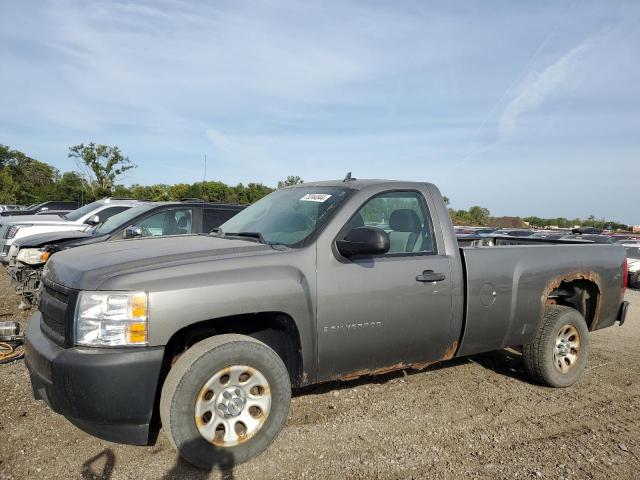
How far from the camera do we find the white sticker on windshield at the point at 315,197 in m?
3.92

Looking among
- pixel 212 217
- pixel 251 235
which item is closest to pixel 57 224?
pixel 212 217

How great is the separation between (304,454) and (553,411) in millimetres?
2247

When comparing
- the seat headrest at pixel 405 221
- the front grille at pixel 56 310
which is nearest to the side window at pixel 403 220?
the seat headrest at pixel 405 221

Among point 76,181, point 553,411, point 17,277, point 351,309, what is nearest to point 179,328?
point 351,309

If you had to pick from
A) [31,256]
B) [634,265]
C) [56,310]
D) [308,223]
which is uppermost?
[308,223]

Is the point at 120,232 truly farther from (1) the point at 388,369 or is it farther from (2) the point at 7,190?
(2) the point at 7,190

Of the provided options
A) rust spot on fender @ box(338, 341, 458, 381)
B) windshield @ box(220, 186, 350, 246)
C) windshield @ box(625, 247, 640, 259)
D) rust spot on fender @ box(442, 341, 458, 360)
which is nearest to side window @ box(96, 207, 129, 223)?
windshield @ box(220, 186, 350, 246)

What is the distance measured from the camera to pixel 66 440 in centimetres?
327

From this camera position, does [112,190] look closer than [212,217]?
No

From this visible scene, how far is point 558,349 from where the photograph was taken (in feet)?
15.4

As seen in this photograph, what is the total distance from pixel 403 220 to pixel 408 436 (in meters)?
1.71

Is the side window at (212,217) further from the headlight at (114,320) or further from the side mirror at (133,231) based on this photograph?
the headlight at (114,320)

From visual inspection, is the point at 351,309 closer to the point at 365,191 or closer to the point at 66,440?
the point at 365,191

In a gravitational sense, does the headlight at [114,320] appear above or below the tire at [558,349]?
above
